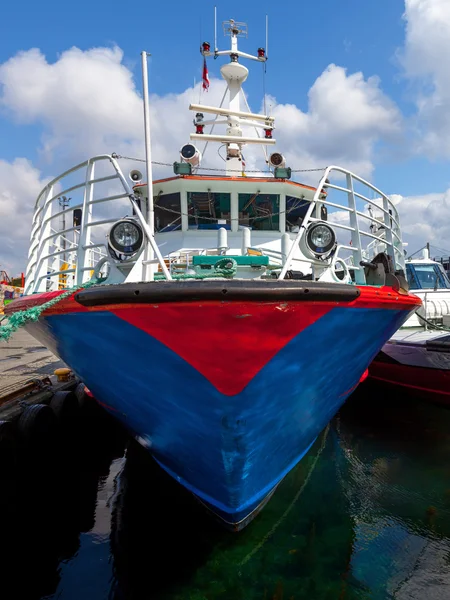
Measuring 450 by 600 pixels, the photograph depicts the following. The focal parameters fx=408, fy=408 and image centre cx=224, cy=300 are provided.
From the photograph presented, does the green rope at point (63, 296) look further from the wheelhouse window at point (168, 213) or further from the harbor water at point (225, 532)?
the wheelhouse window at point (168, 213)

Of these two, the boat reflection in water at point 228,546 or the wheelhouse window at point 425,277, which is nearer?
the boat reflection in water at point 228,546

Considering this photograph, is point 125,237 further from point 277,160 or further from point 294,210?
point 277,160

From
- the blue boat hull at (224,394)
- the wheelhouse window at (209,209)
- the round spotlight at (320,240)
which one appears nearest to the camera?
the blue boat hull at (224,394)

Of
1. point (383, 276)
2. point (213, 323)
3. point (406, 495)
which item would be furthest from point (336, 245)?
point (406, 495)

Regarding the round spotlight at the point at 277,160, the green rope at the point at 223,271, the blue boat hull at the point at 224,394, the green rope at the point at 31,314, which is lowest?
the blue boat hull at the point at 224,394

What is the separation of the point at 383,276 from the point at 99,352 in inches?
131

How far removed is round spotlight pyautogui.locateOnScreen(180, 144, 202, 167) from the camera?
293 inches

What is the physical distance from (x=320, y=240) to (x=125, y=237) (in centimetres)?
187

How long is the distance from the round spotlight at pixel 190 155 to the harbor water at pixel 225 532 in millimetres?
5109

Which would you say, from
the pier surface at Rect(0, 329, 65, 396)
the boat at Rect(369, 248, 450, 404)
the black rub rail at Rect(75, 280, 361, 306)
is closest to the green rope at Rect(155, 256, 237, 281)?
the black rub rail at Rect(75, 280, 361, 306)

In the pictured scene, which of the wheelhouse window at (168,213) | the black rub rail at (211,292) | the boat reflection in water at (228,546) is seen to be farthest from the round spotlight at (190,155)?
the boat reflection in water at (228,546)

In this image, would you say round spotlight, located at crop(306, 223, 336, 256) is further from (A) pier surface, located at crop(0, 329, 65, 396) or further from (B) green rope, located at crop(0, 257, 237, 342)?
(A) pier surface, located at crop(0, 329, 65, 396)

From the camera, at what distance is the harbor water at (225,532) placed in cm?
387

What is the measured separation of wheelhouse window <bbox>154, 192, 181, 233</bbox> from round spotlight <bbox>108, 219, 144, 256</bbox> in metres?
2.85
